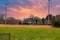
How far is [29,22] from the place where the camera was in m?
38.9

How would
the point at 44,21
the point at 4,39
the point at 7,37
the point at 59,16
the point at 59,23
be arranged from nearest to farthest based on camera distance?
1. the point at 7,37
2. the point at 4,39
3. the point at 59,23
4. the point at 59,16
5. the point at 44,21

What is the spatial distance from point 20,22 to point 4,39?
33.4 meters

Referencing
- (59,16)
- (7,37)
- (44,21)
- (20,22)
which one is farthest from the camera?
(44,21)

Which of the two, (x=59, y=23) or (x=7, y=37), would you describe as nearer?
(x=7, y=37)

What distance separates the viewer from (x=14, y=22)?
128ft

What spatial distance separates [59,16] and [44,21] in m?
6.76

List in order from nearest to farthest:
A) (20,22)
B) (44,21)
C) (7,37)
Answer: (7,37) → (20,22) → (44,21)

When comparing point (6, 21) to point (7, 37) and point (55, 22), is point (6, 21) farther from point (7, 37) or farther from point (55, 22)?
point (7, 37)

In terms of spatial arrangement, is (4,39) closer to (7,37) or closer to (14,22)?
(7,37)

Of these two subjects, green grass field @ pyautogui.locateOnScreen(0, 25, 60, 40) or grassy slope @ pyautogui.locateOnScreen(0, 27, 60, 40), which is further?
grassy slope @ pyautogui.locateOnScreen(0, 27, 60, 40)

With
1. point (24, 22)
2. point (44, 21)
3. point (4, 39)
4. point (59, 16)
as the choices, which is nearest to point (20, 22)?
point (24, 22)

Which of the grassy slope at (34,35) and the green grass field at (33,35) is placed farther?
the grassy slope at (34,35)

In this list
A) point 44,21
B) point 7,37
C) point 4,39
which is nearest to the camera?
point 7,37

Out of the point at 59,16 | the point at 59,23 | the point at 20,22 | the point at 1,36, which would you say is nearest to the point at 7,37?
the point at 1,36
